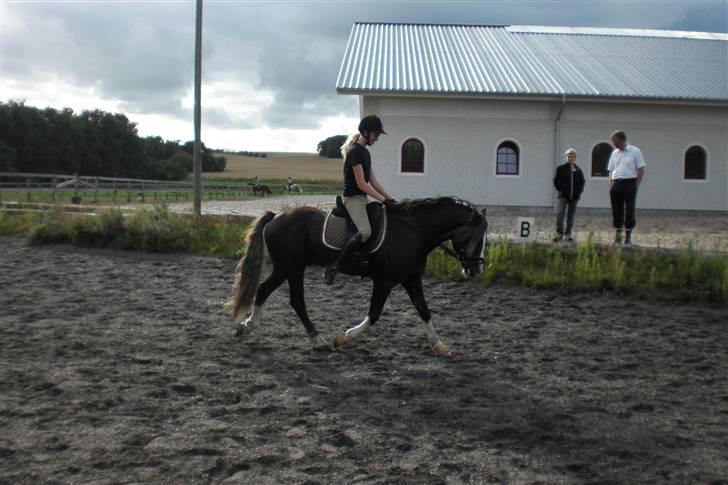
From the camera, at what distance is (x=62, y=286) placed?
10.3 metres

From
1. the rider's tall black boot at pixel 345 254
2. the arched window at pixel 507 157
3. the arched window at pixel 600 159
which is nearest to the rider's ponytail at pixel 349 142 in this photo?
the rider's tall black boot at pixel 345 254

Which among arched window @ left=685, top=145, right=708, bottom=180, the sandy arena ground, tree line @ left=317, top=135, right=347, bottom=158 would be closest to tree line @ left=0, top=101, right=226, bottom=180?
tree line @ left=317, top=135, right=347, bottom=158

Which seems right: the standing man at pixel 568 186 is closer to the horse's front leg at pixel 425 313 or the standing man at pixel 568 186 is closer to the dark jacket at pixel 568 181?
the dark jacket at pixel 568 181

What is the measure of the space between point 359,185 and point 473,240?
1.22 m

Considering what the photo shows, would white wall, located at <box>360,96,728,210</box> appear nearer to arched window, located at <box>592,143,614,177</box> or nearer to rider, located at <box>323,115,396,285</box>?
arched window, located at <box>592,143,614,177</box>

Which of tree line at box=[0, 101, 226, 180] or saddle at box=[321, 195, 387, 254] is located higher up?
tree line at box=[0, 101, 226, 180]

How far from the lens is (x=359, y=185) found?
6.72 meters

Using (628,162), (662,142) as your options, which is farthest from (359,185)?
(662,142)

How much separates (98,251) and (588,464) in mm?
11693

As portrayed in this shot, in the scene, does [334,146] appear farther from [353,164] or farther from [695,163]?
[695,163]

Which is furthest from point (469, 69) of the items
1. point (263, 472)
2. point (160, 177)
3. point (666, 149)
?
point (160, 177)

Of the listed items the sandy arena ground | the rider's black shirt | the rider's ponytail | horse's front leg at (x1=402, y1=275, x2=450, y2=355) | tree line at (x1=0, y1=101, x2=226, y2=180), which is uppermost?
tree line at (x1=0, y1=101, x2=226, y2=180)

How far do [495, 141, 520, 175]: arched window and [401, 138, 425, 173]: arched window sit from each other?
2429mm

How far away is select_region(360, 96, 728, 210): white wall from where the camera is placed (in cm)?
2205
